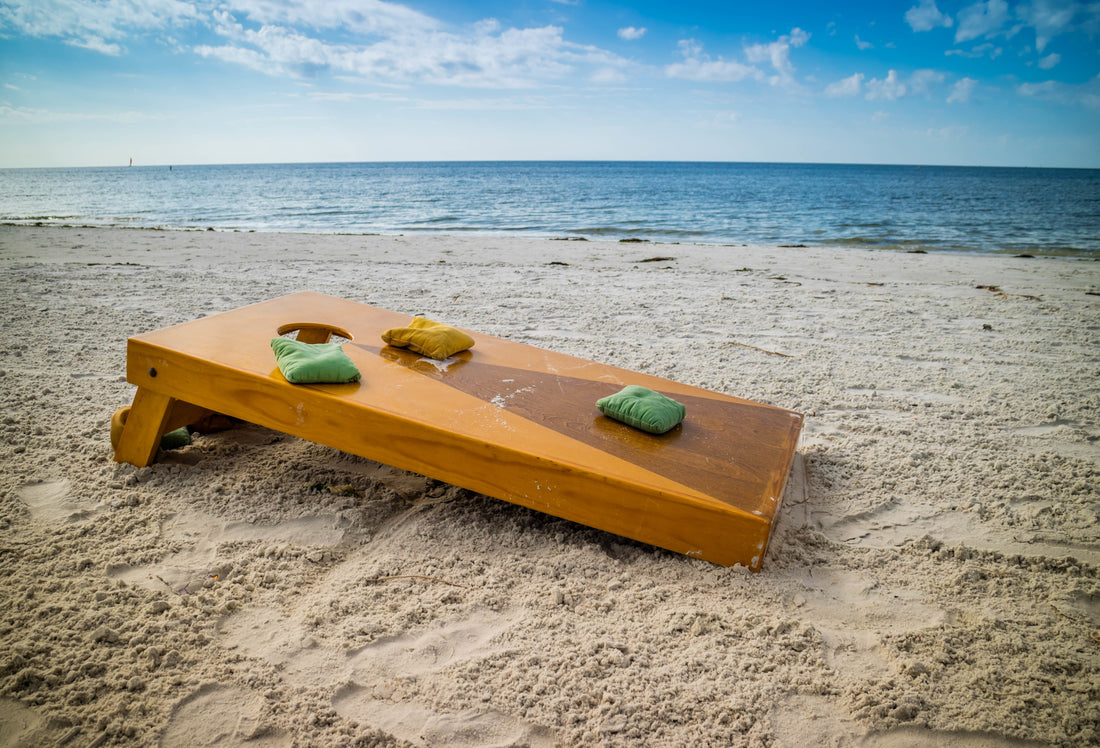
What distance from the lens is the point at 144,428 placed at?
86.0 inches

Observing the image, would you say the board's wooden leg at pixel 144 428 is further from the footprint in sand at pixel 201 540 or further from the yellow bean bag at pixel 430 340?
the yellow bean bag at pixel 430 340

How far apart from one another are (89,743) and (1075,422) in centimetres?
374

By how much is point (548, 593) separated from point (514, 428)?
0.52 m

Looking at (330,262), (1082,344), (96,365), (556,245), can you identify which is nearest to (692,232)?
(556,245)

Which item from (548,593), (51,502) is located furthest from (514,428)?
(51,502)

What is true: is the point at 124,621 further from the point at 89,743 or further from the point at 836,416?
the point at 836,416

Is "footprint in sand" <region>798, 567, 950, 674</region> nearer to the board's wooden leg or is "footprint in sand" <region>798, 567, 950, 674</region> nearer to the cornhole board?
the cornhole board

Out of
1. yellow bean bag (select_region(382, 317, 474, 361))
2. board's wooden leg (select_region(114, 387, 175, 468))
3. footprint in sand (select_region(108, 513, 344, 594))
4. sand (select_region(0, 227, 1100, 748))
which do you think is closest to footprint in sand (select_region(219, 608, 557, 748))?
sand (select_region(0, 227, 1100, 748))

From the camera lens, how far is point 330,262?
22.8ft

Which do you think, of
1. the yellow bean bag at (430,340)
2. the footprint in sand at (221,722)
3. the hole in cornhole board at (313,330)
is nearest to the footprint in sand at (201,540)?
the footprint in sand at (221,722)

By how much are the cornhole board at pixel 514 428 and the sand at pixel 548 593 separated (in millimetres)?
166

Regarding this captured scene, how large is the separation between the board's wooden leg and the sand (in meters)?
0.08

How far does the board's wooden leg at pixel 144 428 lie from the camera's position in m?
2.17

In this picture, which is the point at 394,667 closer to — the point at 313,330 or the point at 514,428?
the point at 514,428
